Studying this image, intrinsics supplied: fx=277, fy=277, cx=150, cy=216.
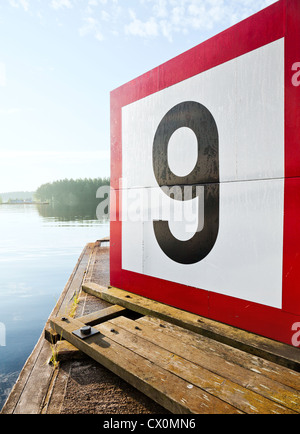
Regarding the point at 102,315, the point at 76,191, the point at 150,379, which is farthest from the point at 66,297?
the point at 76,191

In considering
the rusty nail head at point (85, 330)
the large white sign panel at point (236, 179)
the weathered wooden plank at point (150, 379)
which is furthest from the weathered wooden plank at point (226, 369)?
the large white sign panel at point (236, 179)

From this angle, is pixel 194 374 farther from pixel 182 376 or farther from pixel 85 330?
pixel 85 330

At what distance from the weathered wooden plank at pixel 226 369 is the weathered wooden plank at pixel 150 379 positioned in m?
0.25

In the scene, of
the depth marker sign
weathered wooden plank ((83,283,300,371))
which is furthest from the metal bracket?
the depth marker sign

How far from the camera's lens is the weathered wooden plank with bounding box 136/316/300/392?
6.20 feet

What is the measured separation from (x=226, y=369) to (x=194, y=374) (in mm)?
245

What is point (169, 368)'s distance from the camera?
2008mm

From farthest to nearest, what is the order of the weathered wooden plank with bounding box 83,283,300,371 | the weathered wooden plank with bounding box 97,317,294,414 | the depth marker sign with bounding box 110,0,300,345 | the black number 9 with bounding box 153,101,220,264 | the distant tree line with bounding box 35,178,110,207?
the distant tree line with bounding box 35,178,110,207 < the black number 9 with bounding box 153,101,220,264 < the depth marker sign with bounding box 110,0,300,345 < the weathered wooden plank with bounding box 83,283,300,371 < the weathered wooden plank with bounding box 97,317,294,414

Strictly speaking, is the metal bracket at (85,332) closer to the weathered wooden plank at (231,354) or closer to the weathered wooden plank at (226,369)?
the weathered wooden plank at (226,369)

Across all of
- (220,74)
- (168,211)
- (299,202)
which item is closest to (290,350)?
(299,202)

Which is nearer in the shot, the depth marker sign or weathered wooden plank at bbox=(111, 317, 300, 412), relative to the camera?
weathered wooden plank at bbox=(111, 317, 300, 412)

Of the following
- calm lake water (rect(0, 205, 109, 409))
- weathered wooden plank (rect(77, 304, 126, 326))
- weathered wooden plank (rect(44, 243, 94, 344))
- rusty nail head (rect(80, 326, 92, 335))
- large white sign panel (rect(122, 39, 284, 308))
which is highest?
large white sign panel (rect(122, 39, 284, 308))

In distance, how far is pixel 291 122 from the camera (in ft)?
7.14

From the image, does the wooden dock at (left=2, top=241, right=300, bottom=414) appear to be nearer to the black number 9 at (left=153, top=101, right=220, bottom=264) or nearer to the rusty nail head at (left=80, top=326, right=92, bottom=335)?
the rusty nail head at (left=80, top=326, right=92, bottom=335)
